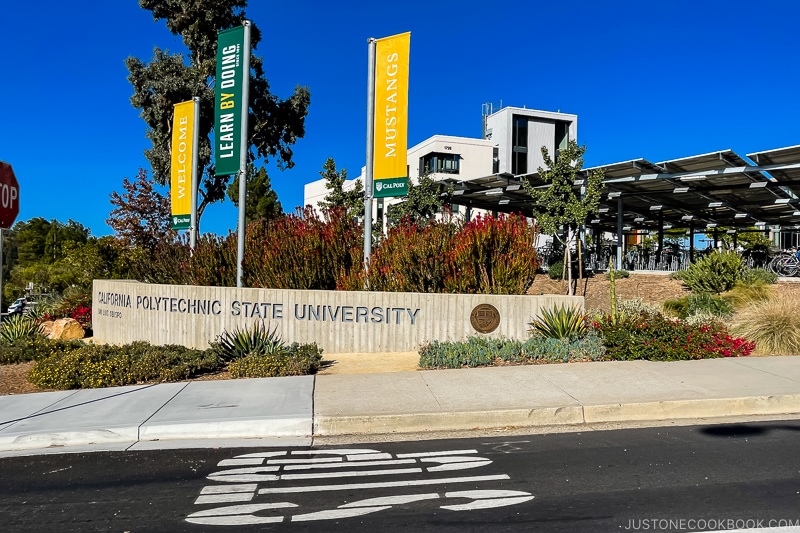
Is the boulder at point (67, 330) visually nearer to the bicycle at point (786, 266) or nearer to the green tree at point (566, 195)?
the green tree at point (566, 195)

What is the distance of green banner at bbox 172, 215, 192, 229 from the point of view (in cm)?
1757

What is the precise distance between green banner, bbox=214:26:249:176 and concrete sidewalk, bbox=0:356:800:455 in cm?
700

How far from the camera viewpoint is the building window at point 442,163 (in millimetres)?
48859

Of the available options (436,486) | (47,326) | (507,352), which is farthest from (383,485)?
(47,326)

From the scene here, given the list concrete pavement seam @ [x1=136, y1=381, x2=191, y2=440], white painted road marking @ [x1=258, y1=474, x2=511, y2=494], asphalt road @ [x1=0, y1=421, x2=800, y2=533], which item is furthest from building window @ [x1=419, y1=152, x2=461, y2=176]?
white painted road marking @ [x1=258, y1=474, x2=511, y2=494]

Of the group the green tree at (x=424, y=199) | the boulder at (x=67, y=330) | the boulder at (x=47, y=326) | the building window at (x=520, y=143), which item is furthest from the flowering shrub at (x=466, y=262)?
the building window at (x=520, y=143)

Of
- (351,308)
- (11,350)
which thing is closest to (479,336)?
(351,308)

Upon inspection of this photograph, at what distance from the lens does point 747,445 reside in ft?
19.4

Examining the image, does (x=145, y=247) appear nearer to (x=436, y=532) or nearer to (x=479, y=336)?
(x=479, y=336)

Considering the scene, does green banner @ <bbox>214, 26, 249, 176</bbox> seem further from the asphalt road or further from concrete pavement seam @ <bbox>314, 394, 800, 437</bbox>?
the asphalt road

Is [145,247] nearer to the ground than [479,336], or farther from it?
farther from it

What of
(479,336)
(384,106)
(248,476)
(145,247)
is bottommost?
(248,476)

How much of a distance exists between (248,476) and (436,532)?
195cm

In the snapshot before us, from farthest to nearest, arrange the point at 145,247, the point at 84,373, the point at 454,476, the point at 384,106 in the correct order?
the point at 145,247 → the point at 384,106 → the point at 84,373 → the point at 454,476
